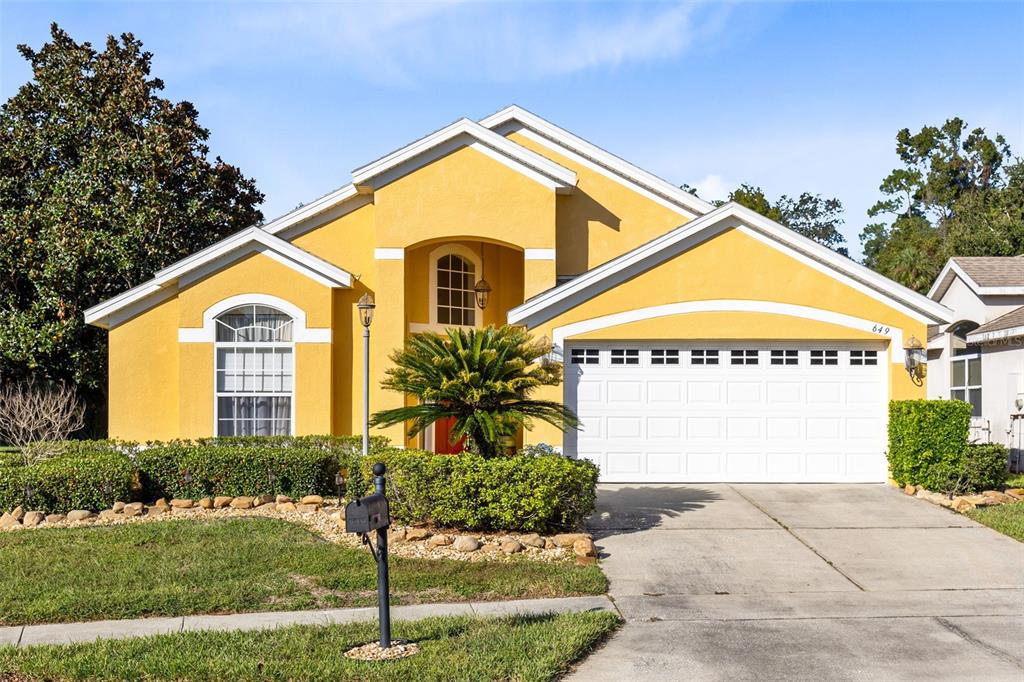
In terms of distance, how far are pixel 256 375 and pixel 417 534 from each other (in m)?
7.26

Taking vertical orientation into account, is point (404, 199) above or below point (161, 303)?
above

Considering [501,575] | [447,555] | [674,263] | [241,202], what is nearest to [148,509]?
[447,555]

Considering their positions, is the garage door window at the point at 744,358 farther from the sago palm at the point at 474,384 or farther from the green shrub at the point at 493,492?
the green shrub at the point at 493,492

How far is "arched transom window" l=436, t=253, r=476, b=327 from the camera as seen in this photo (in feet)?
65.0

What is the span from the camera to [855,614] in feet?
29.1

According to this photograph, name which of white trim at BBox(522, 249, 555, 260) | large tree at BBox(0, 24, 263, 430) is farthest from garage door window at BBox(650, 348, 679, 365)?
large tree at BBox(0, 24, 263, 430)

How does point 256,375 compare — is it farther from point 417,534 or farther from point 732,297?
point 732,297

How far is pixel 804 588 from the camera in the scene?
32.3 ft

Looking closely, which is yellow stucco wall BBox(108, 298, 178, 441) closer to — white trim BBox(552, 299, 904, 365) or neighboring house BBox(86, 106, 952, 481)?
neighboring house BBox(86, 106, 952, 481)

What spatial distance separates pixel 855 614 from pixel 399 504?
5.61 m

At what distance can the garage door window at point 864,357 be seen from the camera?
16297 mm

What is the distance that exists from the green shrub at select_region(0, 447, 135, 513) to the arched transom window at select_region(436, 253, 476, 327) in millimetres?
7646

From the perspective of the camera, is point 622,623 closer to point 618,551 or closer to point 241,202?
point 618,551

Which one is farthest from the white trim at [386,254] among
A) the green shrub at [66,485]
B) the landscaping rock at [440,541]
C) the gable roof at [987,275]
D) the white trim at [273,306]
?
the gable roof at [987,275]
